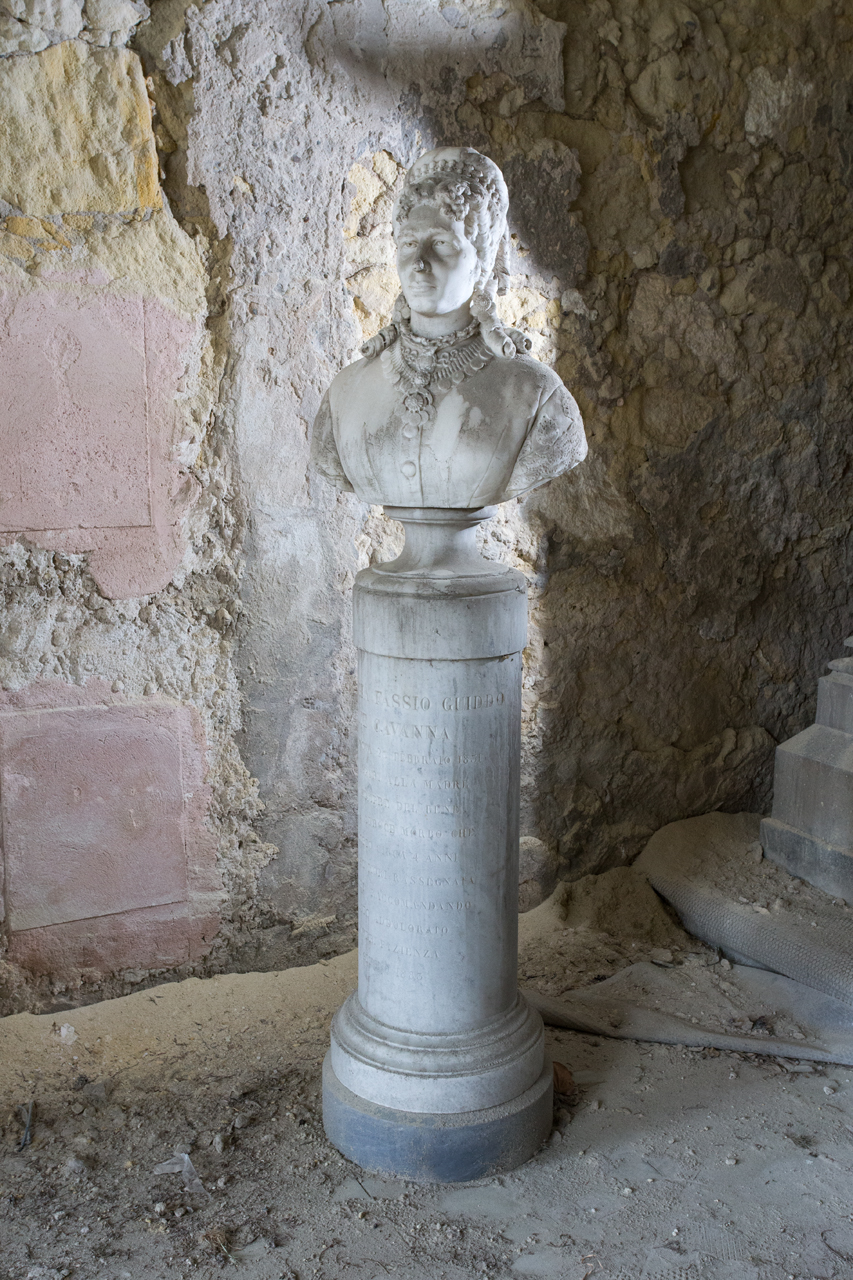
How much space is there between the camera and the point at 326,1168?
2.54 meters

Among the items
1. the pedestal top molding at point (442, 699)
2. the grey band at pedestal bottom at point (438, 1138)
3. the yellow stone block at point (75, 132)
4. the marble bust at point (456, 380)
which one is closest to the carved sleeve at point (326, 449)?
the pedestal top molding at point (442, 699)

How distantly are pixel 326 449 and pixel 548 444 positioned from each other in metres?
0.51

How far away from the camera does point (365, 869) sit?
2.56 m

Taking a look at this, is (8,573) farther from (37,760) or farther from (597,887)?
(597,887)

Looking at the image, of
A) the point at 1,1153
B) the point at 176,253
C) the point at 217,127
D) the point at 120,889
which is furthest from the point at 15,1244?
the point at 217,127

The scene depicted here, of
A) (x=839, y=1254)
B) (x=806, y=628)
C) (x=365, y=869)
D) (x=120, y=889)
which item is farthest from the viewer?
(x=806, y=628)

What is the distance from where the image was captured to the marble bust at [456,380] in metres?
2.26

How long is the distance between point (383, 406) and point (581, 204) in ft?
4.21

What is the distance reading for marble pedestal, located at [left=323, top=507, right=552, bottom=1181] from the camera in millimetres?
2400

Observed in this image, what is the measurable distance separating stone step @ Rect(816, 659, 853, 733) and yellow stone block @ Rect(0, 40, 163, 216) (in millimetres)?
2435

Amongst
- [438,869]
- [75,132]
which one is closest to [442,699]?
[438,869]

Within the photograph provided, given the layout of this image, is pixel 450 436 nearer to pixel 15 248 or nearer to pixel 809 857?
pixel 15 248

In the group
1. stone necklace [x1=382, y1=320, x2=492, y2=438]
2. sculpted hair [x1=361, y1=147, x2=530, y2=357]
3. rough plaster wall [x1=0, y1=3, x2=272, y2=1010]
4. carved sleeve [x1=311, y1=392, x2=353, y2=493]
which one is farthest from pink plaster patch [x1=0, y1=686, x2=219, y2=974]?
sculpted hair [x1=361, y1=147, x2=530, y2=357]

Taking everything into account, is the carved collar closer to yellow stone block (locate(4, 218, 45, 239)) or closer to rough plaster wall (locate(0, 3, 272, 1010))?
rough plaster wall (locate(0, 3, 272, 1010))
